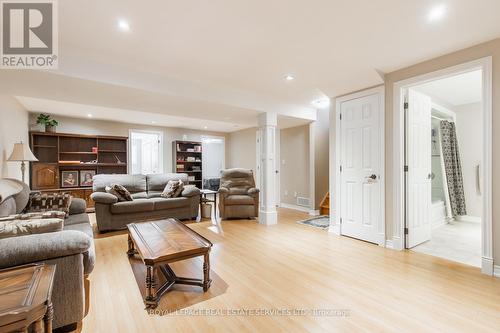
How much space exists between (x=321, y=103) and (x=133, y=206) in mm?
4037

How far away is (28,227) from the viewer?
1.71 m

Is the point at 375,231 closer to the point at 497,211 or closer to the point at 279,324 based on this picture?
the point at 497,211

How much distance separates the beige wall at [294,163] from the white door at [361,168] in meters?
1.98

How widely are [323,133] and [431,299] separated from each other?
3.95 metres

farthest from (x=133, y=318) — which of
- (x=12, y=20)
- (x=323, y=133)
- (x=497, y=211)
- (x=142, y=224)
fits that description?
(x=323, y=133)

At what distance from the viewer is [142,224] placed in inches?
112

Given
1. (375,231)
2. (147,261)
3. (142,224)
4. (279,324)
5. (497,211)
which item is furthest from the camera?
(375,231)

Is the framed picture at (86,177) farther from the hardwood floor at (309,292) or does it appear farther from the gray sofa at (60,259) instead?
the gray sofa at (60,259)

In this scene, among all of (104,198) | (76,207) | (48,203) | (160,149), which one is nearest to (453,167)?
(104,198)

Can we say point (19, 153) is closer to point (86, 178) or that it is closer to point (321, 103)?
point (86, 178)

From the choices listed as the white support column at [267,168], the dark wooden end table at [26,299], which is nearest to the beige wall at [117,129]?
the white support column at [267,168]

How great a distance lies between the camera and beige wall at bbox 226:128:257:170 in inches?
293

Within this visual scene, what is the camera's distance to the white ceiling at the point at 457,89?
332 cm

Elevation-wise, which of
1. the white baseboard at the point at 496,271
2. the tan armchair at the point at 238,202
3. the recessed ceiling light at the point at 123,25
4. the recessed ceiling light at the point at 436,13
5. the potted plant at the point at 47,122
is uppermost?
the recessed ceiling light at the point at 123,25
